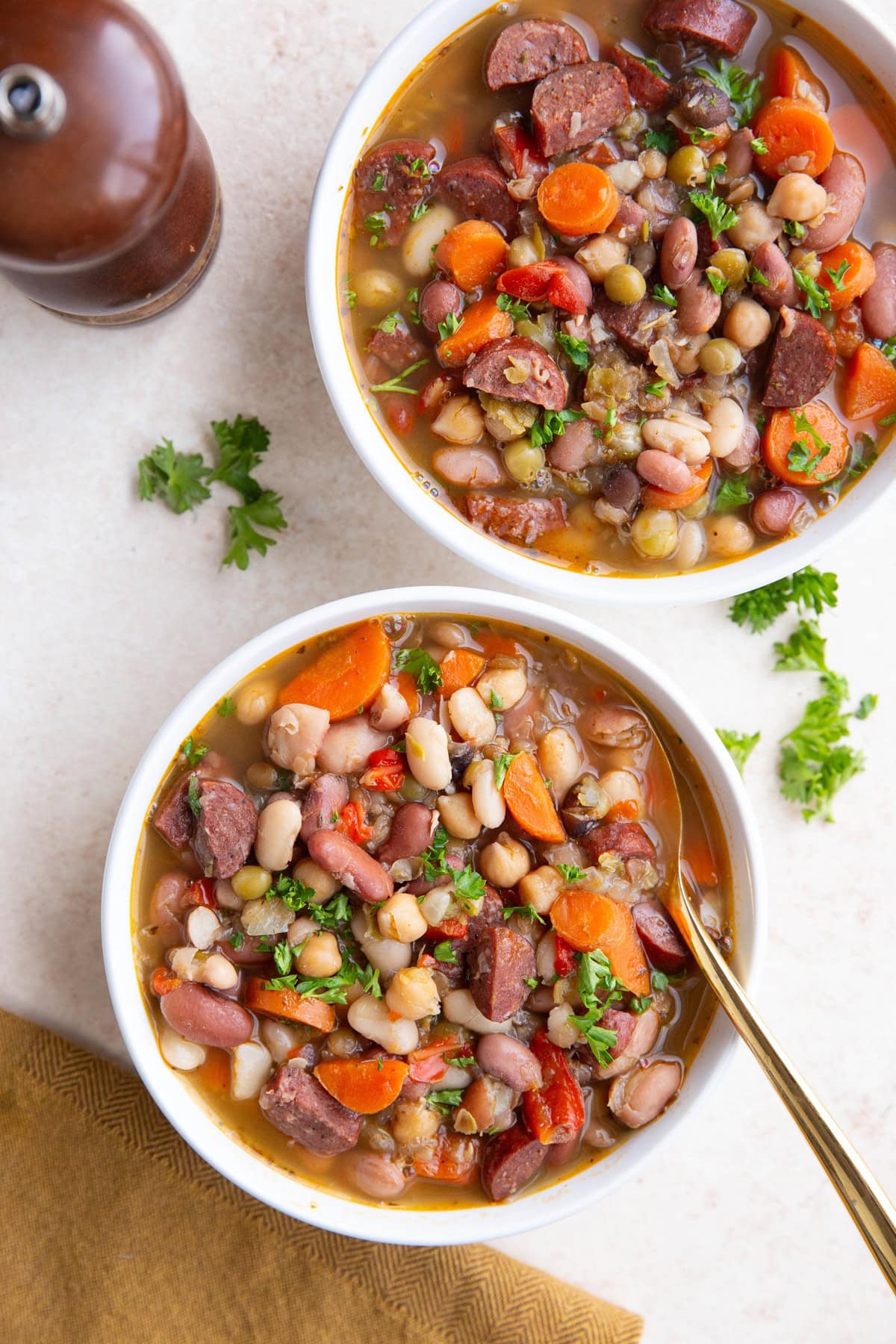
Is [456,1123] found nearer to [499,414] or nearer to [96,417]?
[499,414]

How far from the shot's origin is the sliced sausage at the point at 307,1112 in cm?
241

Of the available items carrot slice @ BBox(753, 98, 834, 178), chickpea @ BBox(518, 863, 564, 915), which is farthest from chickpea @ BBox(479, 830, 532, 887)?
carrot slice @ BBox(753, 98, 834, 178)

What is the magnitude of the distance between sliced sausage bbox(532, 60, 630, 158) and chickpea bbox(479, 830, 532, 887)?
154 centimetres

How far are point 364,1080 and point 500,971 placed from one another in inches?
15.8

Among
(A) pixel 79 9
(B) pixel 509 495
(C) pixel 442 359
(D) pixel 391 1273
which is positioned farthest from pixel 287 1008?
(A) pixel 79 9

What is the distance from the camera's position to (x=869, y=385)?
258 cm

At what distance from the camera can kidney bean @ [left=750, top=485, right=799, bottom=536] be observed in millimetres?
2604

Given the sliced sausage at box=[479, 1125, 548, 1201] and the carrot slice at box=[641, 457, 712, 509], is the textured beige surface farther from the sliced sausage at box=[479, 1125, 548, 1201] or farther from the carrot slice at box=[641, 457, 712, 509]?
the sliced sausage at box=[479, 1125, 548, 1201]

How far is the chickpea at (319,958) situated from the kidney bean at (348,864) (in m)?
0.14

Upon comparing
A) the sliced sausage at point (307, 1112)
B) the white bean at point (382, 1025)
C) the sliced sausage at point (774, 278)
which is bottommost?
the sliced sausage at point (307, 1112)

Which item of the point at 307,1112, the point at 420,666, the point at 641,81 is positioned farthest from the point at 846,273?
the point at 307,1112

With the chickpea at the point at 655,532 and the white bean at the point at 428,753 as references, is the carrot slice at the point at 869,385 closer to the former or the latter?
the chickpea at the point at 655,532

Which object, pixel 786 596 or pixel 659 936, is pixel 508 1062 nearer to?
pixel 659 936

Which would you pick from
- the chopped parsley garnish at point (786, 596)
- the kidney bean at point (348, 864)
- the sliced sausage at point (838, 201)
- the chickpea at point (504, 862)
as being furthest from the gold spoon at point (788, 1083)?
the sliced sausage at point (838, 201)
